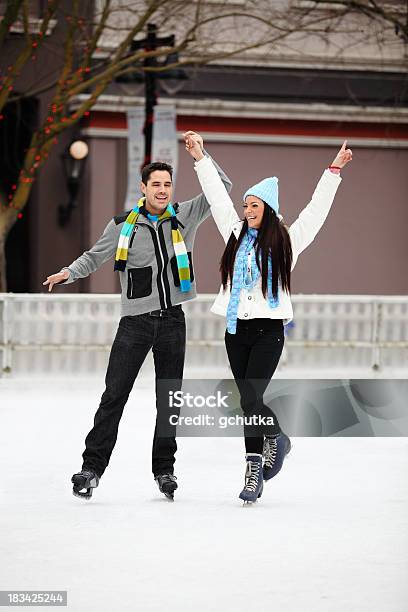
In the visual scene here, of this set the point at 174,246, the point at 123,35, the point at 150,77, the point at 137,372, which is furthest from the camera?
the point at 123,35

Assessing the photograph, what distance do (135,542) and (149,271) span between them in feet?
5.33

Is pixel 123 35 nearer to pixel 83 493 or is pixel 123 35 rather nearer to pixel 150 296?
pixel 150 296

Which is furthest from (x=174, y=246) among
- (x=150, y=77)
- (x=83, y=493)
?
(x=150, y=77)

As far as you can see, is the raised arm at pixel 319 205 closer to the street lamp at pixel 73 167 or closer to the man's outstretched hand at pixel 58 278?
the man's outstretched hand at pixel 58 278

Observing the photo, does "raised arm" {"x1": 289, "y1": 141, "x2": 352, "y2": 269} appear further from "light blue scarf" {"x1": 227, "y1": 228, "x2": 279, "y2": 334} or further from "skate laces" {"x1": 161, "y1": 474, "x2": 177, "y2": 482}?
"skate laces" {"x1": 161, "y1": 474, "x2": 177, "y2": 482}

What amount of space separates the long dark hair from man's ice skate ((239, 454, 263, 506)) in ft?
2.79

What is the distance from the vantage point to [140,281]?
779 centimetres

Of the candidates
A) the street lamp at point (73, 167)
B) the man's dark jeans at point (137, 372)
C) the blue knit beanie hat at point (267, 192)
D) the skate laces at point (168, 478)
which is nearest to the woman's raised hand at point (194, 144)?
the blue knit beanie hat at point (267, 192)

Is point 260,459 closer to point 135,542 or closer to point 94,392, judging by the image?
point 135,542

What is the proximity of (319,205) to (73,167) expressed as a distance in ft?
40.6

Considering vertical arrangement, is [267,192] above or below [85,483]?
above

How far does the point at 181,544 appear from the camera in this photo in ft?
22.0

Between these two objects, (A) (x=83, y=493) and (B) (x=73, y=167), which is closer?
(A) (x=83, y=493)

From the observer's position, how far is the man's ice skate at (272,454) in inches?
314
